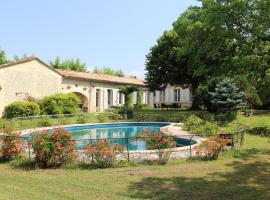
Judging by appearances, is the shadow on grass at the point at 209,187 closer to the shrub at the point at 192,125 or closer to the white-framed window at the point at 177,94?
the shrub at the point at 192,125

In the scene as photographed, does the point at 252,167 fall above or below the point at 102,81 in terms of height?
below

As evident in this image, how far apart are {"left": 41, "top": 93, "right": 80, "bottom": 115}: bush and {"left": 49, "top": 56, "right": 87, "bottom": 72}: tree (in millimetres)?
31123

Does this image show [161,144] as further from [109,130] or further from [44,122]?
[44,122]

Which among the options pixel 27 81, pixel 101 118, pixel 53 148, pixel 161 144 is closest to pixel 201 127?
pixel 161 144

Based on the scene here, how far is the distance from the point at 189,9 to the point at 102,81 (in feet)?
44.5

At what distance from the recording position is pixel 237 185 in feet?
22.0

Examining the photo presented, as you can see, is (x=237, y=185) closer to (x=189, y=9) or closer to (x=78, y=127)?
(x=78, y=127)

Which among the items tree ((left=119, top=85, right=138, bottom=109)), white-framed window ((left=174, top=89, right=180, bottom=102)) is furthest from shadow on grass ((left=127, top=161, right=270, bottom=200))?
white-framed window ((left=174, top=89, right=180, bottom=102))

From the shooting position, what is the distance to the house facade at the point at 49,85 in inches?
985

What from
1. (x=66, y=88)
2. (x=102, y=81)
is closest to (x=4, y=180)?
(x=66, y=88)

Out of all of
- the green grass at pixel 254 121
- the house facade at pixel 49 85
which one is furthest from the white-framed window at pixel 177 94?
the green grass at pixel 254 121

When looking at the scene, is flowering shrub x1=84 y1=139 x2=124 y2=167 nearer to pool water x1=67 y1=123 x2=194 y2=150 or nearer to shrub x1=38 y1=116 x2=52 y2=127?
pool water x1=67 y1=123 x2=194 y2=150

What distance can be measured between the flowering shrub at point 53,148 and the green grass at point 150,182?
1.26 ft

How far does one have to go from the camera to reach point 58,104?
84.5ft
